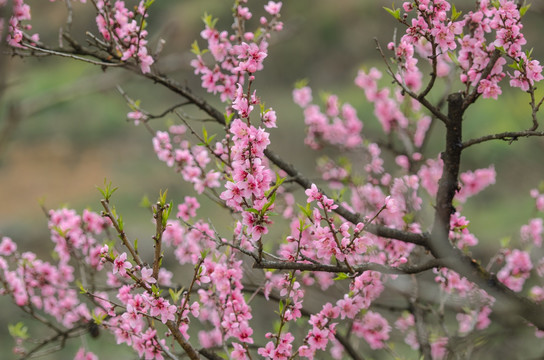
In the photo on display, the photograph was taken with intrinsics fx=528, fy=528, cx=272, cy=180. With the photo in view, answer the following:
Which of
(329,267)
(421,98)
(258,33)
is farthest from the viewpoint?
(258,33)

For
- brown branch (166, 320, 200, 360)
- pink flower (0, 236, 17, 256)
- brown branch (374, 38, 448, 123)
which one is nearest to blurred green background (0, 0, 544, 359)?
pink flower (0, 236, 17, 256)

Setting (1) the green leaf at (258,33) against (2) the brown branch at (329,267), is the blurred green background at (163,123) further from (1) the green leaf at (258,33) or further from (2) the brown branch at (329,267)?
(2) the brown branch at (329,267)

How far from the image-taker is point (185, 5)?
1595cm

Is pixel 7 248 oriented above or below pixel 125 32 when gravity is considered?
below

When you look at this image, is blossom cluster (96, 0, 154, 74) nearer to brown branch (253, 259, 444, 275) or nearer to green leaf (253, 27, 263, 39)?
green leaf (253, 27, 263, 39)

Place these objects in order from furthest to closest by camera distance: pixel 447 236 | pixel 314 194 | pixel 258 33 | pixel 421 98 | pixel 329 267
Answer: pixel 258 33 → pixel 447 236 → pixel 421 98 → pixel 314 194 → pixel 329 267

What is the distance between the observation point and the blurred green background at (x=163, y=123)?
387 inches

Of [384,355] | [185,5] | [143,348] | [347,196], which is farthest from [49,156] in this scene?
[143,348]

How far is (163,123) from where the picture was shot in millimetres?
12039

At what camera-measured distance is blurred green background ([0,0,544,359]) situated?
9828mm

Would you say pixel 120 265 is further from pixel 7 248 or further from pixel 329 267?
pixel 7 248

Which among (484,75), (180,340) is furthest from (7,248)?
(484,75)

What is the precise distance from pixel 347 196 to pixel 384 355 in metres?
4.04

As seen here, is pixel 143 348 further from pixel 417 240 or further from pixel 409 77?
pixel 409 77
